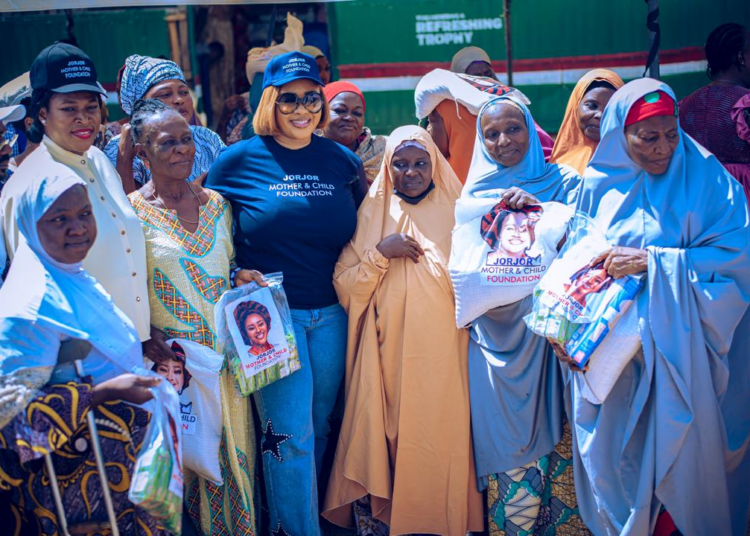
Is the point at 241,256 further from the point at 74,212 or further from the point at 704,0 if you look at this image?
the point at 704,0

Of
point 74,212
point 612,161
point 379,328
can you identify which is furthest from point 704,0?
point 74,212

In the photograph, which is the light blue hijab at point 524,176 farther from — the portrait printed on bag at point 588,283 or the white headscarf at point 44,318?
the white headscarf at point 44,318

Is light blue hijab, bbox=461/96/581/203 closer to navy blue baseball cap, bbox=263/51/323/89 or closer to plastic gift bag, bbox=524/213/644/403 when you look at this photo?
plastic gift bag, bbox=524/213/644/403

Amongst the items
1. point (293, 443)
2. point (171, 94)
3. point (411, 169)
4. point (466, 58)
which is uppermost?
point (466, 58)

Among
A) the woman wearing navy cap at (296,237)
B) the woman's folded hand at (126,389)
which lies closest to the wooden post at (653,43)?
the woman wearing navy cap at (296,237)

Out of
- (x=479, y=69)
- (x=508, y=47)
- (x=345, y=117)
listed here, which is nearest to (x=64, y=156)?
(x=345, y=117)

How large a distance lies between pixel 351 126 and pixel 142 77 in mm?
1301

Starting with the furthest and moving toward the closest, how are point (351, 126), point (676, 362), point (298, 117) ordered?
point (351, 126) → point (298, 117) → point (676, 362)

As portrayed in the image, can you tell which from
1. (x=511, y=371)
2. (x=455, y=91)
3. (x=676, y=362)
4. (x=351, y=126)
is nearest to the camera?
(x=676, y=362)

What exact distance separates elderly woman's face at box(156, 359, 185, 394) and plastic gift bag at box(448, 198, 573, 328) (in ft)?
4.48

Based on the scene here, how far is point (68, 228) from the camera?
305 cm

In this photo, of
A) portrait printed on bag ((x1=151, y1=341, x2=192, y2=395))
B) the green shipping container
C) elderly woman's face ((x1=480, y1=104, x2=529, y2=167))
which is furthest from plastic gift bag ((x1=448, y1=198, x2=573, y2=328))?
the green shipping container

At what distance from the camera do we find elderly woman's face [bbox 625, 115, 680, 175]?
11.3ft

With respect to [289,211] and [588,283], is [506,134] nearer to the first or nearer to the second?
[588,283]
